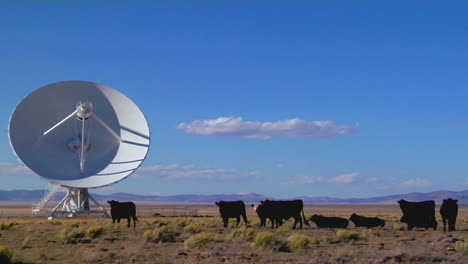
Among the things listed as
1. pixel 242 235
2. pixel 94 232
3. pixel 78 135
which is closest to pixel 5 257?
pixel 94 232

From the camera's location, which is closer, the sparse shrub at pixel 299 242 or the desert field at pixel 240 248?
the desert field at pixel 240 248

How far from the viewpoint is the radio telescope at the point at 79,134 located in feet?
166

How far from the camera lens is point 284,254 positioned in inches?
773

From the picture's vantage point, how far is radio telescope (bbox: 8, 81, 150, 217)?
50.6 meters

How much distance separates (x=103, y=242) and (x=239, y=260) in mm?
8631

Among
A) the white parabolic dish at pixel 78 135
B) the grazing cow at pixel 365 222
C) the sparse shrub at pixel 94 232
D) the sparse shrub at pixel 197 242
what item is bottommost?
the sparse shrub at pixel 197 242

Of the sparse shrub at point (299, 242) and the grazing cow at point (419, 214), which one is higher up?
the grazing cow at point (419, 214)

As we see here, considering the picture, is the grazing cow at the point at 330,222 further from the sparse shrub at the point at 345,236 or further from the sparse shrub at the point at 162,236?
the sparse shrub at the point at 162,236

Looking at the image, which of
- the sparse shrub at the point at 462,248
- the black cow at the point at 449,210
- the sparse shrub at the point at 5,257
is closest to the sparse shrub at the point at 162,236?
the sparse shrub at the point at 5,257

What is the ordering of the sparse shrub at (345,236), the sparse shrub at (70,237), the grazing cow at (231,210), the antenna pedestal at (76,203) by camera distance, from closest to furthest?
1. the sparse shrub at (345,236)
2. the sparse shrub at (70,237)
3. the grazing cow at (231,210)
4. the antenna pedestal at (76,203)

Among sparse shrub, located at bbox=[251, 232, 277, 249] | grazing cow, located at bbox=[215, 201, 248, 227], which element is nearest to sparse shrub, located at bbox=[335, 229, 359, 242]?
sparse shrub, located at bbox=[251, 232, 277, 249]

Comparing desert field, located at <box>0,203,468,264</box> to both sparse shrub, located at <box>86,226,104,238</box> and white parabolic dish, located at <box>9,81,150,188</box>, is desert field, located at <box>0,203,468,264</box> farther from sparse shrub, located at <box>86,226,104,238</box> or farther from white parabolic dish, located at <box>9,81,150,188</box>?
white parabolic dish, located at <box>9,81,150,188</box>

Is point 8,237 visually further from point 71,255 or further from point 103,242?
point 71,255

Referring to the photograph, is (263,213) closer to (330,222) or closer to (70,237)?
(330,222)
